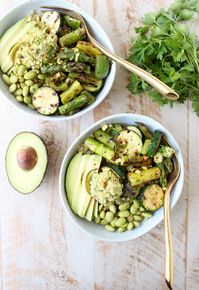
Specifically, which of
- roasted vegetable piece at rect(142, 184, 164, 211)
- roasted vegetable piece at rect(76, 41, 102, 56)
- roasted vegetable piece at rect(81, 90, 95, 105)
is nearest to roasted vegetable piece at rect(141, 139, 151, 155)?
roasted vegetable piece at rect(142, 184, 164, 211)

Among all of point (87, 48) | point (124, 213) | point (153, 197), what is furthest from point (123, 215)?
point (87, 48)

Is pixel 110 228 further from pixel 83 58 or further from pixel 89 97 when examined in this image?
pixel 83 58

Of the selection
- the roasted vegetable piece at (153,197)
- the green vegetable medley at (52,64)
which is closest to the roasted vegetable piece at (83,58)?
the green vegetable medley at (52,64)

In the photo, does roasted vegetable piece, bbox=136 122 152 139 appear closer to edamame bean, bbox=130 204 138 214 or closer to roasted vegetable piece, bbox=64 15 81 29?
edamame bean, bbox=130 204 138 214

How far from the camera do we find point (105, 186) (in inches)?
60.5

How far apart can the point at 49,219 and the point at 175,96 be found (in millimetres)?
638

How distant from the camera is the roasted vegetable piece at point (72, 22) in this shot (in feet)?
5.20

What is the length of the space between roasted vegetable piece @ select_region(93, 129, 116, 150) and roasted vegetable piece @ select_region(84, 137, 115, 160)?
1cm

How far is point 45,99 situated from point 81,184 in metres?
0.29

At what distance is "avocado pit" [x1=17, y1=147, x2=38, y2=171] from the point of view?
5.20ft

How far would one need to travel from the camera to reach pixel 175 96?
1.43 m

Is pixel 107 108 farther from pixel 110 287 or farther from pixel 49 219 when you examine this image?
pixel 110 287

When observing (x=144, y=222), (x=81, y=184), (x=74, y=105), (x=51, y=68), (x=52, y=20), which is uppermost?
(x=52, y=20)

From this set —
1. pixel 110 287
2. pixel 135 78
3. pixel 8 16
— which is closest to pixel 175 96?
pixel 135 78
